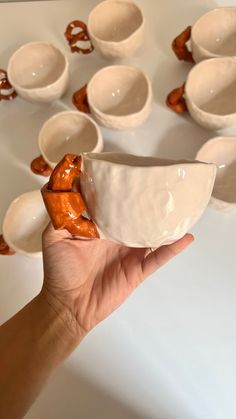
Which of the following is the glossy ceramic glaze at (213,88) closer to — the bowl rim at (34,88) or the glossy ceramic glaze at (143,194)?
the bowl rim at (34,88)

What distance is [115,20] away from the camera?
819 mm

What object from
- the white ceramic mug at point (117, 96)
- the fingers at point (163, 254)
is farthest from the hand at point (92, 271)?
the white ceramic mug at point (117, 96)

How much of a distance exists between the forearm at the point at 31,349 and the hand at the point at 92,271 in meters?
0.01

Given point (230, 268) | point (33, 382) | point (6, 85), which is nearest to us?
point (33, 382)

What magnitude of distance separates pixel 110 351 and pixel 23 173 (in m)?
0.29

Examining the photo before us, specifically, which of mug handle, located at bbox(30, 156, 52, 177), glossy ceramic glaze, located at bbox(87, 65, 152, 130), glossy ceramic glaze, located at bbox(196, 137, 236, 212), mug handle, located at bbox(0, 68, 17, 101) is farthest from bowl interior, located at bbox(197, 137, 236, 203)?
mug handle, located at bbox(0, 68, 17, 101)

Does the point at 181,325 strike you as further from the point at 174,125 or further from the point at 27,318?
the point at 174,125

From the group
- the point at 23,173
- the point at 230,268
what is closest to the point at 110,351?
the point at 230,268

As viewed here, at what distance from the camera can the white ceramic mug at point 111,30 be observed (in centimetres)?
76

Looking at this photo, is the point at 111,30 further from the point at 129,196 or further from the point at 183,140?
the point at 129,196

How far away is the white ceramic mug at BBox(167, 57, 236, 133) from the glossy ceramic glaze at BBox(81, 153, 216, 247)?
0.30 metres

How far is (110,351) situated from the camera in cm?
61

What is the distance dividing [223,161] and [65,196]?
33 centimetres

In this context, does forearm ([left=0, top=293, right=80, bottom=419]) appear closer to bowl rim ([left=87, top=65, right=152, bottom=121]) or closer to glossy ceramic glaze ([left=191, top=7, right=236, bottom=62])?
bowl rim ([left=87, top=65, right=152, bottom=121])
